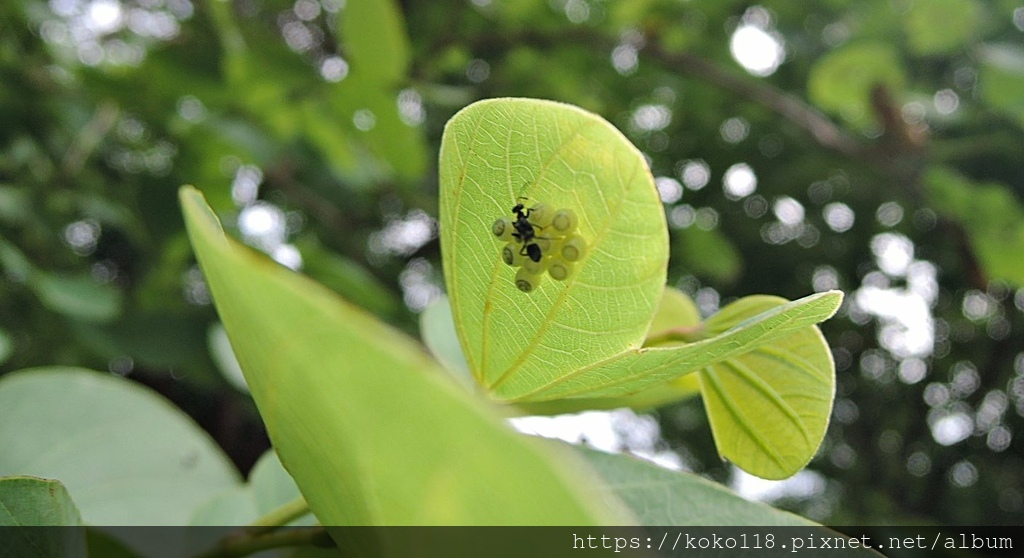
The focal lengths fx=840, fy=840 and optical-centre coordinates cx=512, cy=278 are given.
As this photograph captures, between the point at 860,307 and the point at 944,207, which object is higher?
the point at 944,207

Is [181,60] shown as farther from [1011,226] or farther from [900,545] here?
[900,545]

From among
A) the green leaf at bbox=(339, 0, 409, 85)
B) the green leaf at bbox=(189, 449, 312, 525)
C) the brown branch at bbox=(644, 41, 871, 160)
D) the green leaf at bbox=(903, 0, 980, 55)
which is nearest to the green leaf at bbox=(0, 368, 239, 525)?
the green leaf at bbox=(189, 449, 312, 525)

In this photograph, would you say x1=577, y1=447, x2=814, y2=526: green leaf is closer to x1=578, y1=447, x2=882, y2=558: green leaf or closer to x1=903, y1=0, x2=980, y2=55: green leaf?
x1=578, y1=447, x2=882, y2=558: green leaf

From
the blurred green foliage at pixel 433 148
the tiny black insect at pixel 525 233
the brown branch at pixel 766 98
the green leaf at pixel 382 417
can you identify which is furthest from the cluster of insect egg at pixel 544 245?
the brown branch at pixel 766 98

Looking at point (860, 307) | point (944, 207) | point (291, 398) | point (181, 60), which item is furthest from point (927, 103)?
point (291, 398)

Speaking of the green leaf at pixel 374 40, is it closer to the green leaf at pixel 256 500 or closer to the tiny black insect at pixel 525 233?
the green leaf at pixel 256 500

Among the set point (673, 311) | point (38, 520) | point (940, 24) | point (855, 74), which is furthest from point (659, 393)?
point (940, 24)
